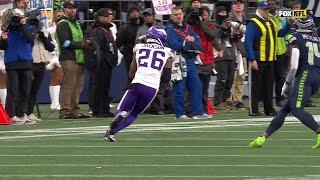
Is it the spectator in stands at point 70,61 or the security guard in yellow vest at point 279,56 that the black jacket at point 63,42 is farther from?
the security guard in yellow vest at point 279,56

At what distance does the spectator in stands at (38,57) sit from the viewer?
22984 millimetres

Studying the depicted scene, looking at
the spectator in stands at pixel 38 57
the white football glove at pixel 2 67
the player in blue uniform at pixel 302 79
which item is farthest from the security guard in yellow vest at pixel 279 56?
the player in blue uniform at pixel 302 79

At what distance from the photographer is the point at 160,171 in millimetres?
13680

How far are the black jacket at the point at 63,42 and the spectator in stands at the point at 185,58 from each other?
187cm

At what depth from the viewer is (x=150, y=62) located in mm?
18234

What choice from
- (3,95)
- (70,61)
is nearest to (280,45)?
(70,61)

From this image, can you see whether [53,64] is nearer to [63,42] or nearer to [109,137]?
[63,42]

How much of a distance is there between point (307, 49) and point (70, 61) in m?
8.02

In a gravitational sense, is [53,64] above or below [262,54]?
below

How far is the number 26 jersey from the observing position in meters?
18.0

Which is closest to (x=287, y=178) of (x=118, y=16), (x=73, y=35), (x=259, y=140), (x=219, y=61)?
(x=259, y=140)

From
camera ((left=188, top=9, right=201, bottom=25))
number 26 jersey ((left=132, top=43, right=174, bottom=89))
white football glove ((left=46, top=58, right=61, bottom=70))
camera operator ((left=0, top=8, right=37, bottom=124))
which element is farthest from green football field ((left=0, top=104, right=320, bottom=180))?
white football glove ((left=46, top=58, right=61, bottom=70))

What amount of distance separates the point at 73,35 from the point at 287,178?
11.5 meters

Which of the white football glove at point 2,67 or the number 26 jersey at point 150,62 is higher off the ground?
the number 26 jersey at point 150,62
